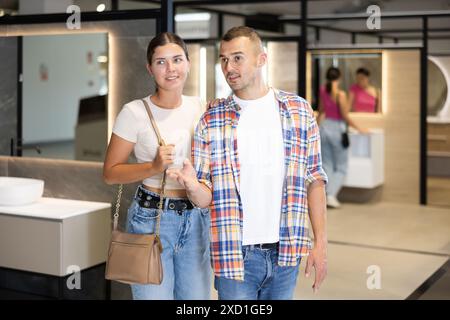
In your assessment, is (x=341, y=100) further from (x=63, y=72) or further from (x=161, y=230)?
(x=63, y=72)

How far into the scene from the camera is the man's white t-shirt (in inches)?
84.2

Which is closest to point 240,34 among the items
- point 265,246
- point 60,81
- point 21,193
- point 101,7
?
point 265,246

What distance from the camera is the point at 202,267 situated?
255 cm

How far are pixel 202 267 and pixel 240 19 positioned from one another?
694 cm

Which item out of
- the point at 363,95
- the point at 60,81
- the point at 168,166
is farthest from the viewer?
the point at 60,81

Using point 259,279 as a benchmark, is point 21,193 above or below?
above

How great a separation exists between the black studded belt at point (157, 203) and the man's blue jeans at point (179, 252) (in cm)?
1

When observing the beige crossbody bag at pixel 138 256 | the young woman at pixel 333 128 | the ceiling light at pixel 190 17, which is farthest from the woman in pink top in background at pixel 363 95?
the beige crossbody bag at pixel 138 256

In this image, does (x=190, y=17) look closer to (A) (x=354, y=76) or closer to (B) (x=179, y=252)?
(A) (x=354, y=76)

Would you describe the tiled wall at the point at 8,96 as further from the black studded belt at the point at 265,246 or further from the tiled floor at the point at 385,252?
the black studded belt at the point at 265,246

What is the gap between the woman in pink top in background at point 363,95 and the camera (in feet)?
27.2

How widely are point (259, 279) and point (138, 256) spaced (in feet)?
1.64

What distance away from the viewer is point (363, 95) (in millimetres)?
8391

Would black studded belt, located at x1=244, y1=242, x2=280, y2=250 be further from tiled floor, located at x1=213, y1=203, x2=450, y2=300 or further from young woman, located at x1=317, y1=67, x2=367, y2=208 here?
young woman, located at x1=317, y1=67, x2=367, y2=208
